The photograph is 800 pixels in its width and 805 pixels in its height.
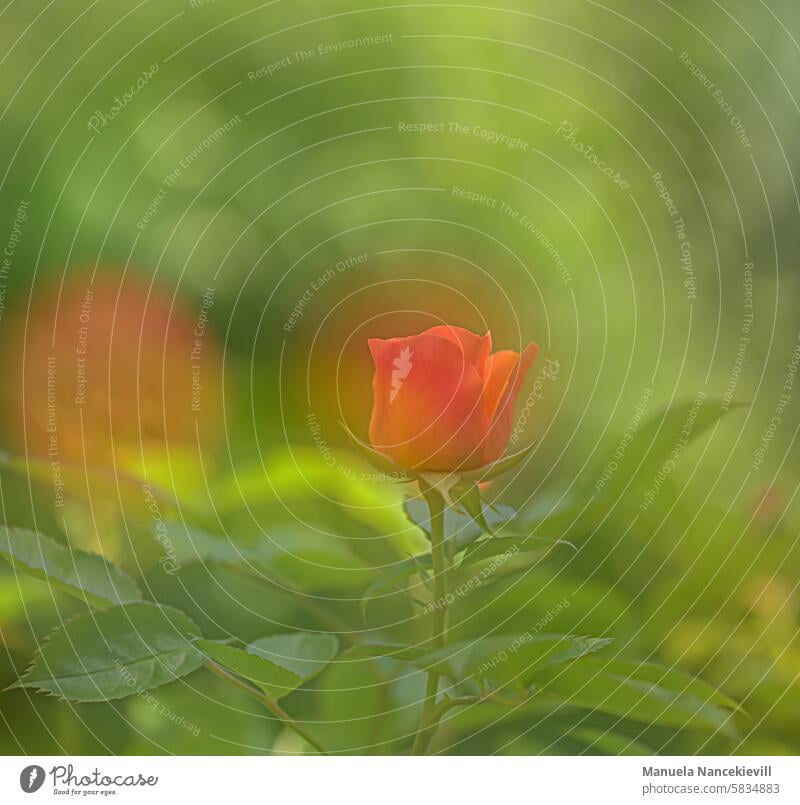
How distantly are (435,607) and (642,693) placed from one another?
13cm

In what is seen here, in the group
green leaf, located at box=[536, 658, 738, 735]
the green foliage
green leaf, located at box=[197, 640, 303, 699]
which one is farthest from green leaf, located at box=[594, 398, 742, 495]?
green leaf, located at box=[197, 640, 303, 699]

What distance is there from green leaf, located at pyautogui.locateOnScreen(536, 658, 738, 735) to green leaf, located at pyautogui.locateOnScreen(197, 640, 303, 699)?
0.44ft

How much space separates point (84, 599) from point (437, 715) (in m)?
0.21

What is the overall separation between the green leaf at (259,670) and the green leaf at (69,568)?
0.06 metres

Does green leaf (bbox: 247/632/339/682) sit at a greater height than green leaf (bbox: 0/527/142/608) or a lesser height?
lesser

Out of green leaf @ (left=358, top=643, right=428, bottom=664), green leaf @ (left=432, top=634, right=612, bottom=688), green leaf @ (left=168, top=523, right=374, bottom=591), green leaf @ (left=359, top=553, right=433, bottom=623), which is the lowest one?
green leaf @ (left=432, top=634, right=612, bottom=688)

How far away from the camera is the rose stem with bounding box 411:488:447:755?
1.51 feet

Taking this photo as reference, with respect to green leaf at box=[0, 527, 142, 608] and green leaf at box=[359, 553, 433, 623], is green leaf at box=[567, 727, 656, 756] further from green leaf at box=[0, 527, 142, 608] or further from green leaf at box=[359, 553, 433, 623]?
green leaf at box=[0, 527, 142, 608]

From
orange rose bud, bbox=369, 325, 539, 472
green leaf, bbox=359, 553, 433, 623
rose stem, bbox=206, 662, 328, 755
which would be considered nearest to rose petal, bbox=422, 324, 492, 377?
orange rose bud, bbox=369, 325, 539, 472

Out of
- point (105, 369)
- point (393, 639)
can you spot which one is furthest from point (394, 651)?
A: point (105, 369)

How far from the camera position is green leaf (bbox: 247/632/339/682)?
0.49 m

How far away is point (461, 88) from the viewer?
554mm

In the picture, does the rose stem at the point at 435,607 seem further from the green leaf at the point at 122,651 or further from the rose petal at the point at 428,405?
the green leaf at the point at 122,651

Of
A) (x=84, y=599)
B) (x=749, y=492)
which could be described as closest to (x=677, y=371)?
(x=749, y=492)
